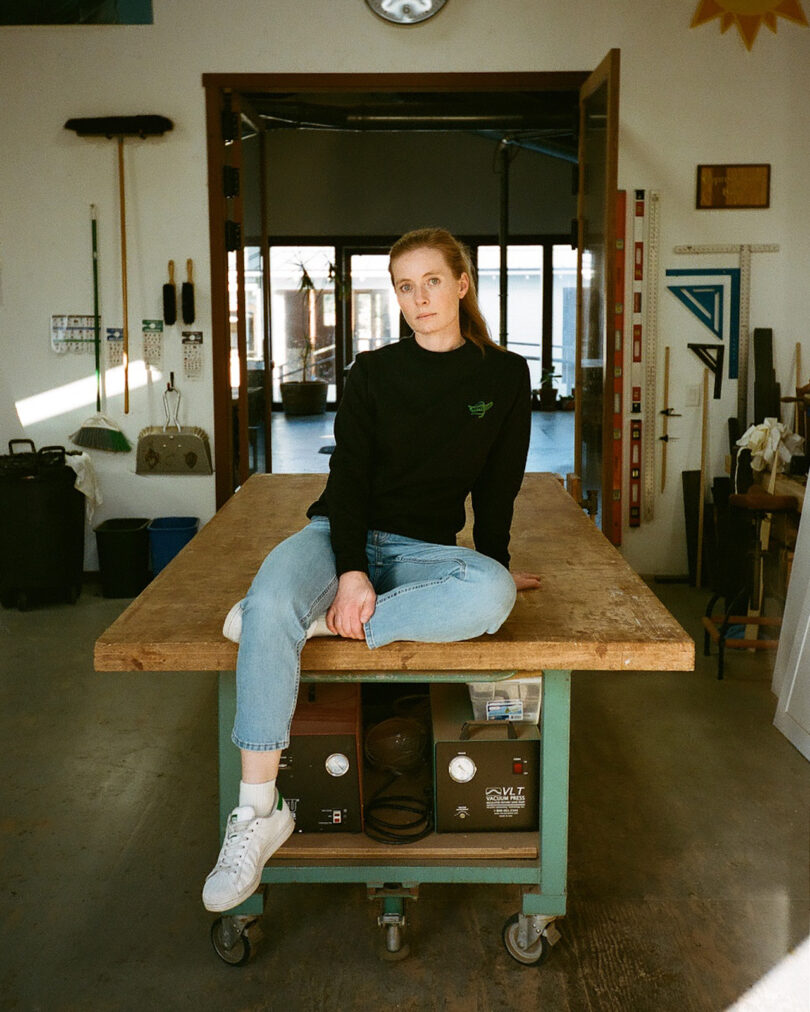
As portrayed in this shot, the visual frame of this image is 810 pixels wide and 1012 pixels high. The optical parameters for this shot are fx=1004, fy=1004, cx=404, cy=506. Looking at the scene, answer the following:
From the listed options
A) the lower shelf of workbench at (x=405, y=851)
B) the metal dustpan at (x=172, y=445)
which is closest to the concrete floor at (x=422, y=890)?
the lower shelf of workbench at (x=405, y=851)

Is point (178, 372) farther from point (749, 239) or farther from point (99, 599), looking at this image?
point (749, 239)

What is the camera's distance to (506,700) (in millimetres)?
2184

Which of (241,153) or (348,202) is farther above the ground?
(348,202)

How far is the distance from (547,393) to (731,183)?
784 centimetres

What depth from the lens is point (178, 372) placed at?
499 centimetres

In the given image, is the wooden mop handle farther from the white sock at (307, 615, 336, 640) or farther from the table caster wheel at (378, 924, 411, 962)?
the table caster wheel at (378, 924, 411, 962)

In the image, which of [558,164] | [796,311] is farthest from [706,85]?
[558,164]

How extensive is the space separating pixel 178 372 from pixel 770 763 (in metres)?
3.31

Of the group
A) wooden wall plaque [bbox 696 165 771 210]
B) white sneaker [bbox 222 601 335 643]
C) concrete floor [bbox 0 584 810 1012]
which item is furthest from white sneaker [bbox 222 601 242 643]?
wooden wall plaque [bbox 696 165 771 210]

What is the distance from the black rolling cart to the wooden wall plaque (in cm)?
331

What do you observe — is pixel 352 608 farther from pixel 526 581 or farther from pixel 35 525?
pixel 35 525

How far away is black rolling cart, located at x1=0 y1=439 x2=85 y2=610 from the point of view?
4562mm

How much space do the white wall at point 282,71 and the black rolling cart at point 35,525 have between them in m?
0.49

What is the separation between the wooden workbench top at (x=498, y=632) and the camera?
72.1 inches
